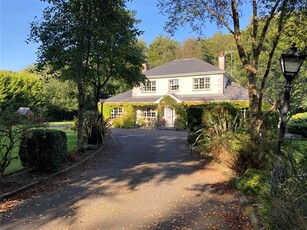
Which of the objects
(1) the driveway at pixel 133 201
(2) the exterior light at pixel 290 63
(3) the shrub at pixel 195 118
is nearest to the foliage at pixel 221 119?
(3) the shrub at pixel 195 118

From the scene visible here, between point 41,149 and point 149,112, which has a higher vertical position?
point 149,112

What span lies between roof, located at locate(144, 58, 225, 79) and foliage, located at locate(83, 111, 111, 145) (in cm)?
1620

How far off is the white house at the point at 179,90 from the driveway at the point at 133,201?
18.5 metres

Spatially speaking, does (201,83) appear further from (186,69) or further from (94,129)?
(94,129)

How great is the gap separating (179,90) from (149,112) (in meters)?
3.79

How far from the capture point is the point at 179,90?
28.9 metres

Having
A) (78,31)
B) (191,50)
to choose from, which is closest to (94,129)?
(78,31)

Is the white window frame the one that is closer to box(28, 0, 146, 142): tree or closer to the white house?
the white house

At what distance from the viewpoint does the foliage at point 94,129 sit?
1291cm

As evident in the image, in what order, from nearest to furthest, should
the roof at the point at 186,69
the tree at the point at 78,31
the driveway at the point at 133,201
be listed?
1. the driveway at the point at 133,201
2. the tree at the point at 78,31
3. the roof at the point at 186,69

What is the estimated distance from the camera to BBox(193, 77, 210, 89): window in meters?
27.7

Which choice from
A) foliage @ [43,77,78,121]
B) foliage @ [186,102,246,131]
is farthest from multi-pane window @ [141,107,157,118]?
foliage @ [186,102,246,131]

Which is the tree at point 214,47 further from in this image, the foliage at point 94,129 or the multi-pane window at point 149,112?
the foliage at point 94,129

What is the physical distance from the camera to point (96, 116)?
13.9m
